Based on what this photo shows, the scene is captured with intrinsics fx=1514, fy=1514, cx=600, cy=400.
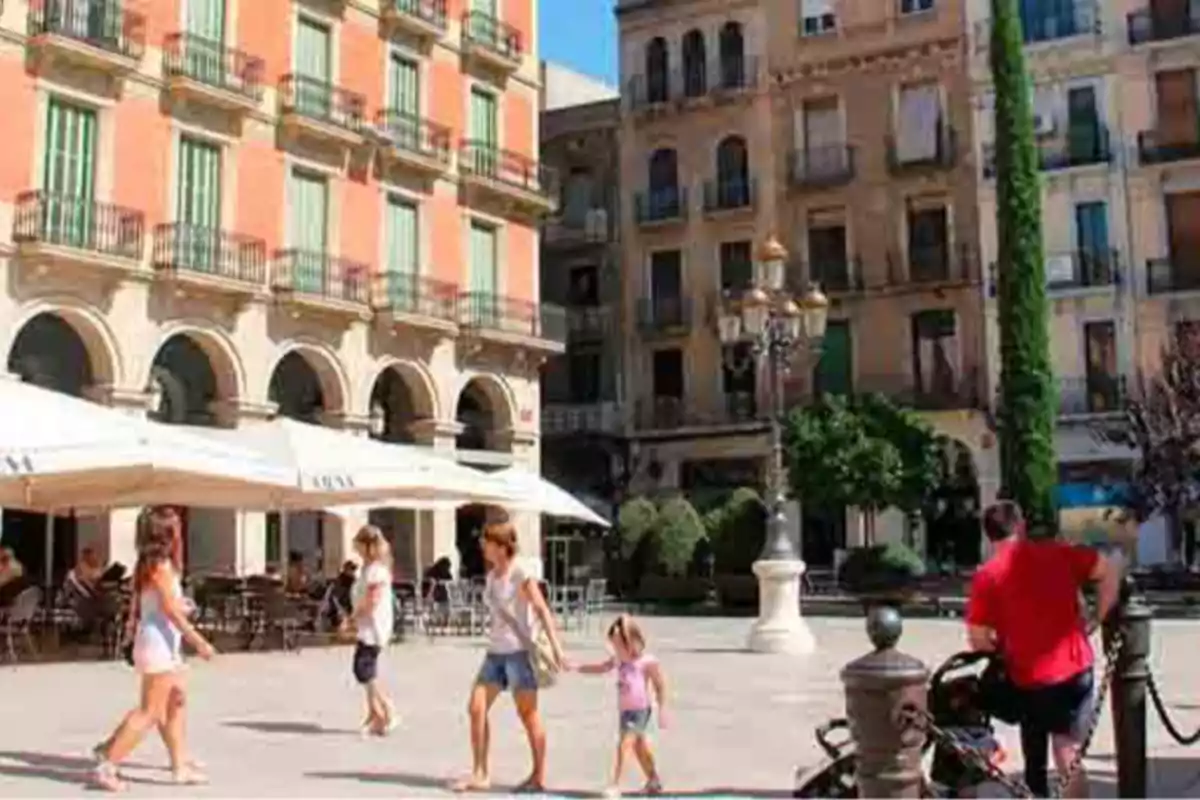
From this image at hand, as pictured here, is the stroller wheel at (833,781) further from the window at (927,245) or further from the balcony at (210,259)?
the window at (927,245)

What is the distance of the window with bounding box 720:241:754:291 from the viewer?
39.4m

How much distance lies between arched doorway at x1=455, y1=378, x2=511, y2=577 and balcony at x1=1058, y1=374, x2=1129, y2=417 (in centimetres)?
1316

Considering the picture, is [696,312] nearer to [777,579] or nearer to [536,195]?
[536,195]

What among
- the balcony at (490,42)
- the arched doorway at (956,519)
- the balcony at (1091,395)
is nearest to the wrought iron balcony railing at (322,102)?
the balcony at (490,42)

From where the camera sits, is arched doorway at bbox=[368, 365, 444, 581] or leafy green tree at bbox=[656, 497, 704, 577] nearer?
arched doorway at bbox=[368, 365, 444, 581]

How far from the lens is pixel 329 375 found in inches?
1096

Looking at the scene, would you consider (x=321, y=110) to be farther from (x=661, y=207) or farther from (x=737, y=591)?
(x=661, y=207)

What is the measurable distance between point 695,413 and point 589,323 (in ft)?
13.2

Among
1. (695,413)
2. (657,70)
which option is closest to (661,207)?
(657,70)

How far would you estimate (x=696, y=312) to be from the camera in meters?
40.2

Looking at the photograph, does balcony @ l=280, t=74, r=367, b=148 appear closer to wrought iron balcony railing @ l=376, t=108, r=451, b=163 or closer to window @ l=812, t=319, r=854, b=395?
wrought iron balcony railing @ l=376, t=108, r=451, b=163

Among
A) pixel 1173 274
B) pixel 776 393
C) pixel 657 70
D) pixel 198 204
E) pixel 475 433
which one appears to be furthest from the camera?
pixel 657 70

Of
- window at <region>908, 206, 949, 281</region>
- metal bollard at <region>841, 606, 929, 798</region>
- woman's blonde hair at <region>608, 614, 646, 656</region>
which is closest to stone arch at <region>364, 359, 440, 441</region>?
window at <region>908, 206, 949, 281</region>

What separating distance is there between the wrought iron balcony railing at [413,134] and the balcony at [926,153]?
1256cm
